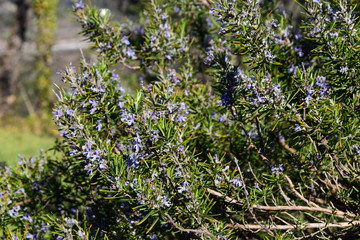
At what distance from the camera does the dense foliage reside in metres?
1.73

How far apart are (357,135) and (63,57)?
21.1m

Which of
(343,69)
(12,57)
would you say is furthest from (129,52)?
(12,57)

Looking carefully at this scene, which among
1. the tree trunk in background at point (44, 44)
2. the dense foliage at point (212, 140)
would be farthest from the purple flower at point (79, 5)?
the tree trunk in background at point (44, 44)

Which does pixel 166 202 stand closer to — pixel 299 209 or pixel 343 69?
pixel 299 209

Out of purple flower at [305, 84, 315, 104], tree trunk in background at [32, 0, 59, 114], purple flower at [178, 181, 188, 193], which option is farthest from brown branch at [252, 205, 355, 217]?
tree trunk in background at [32, 0, 59, 114]

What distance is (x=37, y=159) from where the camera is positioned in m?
2.72

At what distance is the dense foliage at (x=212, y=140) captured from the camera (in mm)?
1734

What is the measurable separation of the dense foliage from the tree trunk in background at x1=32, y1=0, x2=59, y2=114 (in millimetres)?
12507

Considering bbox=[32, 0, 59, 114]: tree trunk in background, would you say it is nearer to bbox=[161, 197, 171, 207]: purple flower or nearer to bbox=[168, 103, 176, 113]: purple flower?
Result: bbox=[168, 103, 176, 113]: purple flower

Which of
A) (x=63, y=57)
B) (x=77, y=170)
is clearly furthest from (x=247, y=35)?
(x=63, y=57)

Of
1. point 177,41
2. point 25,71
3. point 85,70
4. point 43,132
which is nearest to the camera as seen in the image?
point 85,70

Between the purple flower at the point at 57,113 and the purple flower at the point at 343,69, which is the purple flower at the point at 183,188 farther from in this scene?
the purple flower at the point at 343,69

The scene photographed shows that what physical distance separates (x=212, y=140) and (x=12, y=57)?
561 inches

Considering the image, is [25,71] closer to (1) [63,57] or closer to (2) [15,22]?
(1) [63,57]
